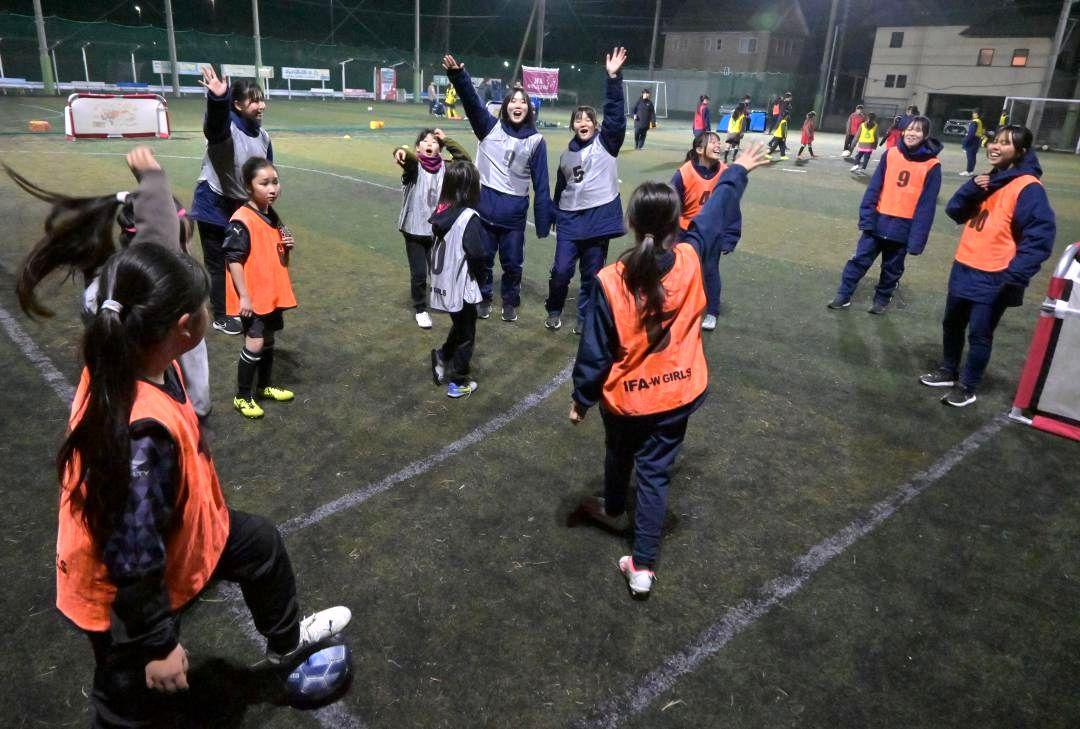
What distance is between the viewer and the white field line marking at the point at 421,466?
390 cm

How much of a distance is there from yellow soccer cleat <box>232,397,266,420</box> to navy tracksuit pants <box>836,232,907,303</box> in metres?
6.32

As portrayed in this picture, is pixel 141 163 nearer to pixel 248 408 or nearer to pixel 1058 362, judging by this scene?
pixel 248 408

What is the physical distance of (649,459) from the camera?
3.40m

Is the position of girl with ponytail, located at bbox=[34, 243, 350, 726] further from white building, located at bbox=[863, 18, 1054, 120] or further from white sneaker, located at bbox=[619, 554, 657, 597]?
white building, located at bbox=[863, 18, 1054, 120]

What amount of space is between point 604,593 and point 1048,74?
131 ft

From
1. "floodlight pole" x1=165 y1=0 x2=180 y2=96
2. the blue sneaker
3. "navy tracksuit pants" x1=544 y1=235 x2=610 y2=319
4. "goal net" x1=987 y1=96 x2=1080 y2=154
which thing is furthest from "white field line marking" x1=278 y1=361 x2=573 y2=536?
"floodlight pole" x1=165 y1=0 x2=180 y2=96

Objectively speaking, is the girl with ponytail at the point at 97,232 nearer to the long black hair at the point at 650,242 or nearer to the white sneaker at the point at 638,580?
the long black hair at the point at 650,242

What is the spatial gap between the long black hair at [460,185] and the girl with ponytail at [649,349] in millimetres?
1987

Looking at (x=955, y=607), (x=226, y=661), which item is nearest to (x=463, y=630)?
(x=226, y=661)

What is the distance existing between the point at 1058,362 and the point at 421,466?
4639mm

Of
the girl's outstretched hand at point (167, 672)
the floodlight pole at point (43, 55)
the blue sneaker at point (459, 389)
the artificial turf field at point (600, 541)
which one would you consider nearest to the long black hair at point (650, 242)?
the artificial turf field at point (600, 541)

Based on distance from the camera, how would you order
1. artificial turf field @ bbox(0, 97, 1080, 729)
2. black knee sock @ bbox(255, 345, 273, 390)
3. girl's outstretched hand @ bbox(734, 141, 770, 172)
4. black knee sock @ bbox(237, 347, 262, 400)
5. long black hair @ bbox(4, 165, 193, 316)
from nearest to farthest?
long black hair @ bbox(4, 165, 193, 316)
artificial turf field @ bbox(0, 97, 1080, 729)
girl's outstretched hand @ bbox(734, 141, 770, 172)
black knee sock @ bbox(237, 347, 262, 400)
black knee sock @ bbox(255, 345, 273, 390)

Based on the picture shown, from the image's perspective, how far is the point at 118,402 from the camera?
1.81 meters

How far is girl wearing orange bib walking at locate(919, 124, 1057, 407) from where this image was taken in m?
5.14
